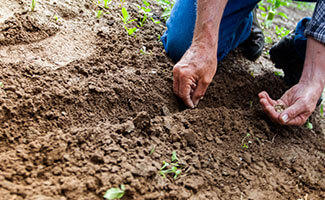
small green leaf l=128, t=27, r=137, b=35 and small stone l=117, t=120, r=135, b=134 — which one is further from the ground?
small green leaf l=128, t=27, r=137, b=35

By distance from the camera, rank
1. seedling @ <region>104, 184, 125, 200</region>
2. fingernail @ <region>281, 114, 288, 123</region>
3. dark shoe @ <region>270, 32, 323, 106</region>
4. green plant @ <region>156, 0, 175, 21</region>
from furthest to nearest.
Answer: green plant @ <region>156, 0, 175, 21</region>
dark shoe @ <region>270, 32, 323, 106</region>
fingernail @ <region>281, 114, 288, 123</region>
seedling @ <region>104, 184, 125, 200</region>

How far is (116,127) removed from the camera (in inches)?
50.1

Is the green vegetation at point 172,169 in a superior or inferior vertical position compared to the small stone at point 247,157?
inferior

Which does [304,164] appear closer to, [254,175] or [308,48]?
[254,175]

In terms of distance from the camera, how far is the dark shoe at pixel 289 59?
2176 mm

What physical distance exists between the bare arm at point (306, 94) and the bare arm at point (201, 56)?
50 cm

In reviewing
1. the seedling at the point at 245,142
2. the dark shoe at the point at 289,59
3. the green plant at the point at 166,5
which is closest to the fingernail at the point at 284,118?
the seedling at the point at 245,142

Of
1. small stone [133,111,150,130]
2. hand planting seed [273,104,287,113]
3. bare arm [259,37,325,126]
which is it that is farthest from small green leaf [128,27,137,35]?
hand planting seed [273,104,287,113]

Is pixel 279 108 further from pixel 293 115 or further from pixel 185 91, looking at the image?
pixel 185 91

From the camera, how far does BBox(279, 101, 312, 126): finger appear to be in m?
1.65

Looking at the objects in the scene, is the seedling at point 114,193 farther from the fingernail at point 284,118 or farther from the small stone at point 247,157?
the fingernail at point 284,118

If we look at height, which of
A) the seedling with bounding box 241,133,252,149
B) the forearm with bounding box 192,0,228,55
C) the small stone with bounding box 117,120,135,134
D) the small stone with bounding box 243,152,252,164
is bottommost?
the small stone with bounding box 243,152,252,164

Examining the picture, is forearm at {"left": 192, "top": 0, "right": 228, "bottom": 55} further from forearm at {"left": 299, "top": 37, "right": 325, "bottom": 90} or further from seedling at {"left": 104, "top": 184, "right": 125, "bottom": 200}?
seedling at {"left": 104, "top": 184, "right": 125, "bottom": 200}

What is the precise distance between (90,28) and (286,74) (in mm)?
1692
